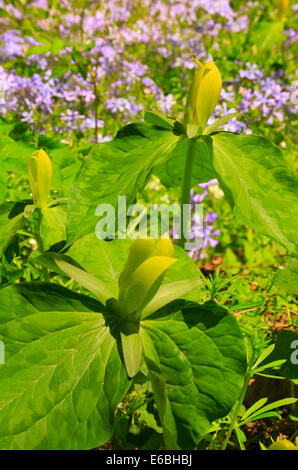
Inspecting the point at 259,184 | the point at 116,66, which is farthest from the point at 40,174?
the point at 116,66

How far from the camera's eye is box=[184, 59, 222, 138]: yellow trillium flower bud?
2.58ft

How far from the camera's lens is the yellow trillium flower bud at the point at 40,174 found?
876 millimetres

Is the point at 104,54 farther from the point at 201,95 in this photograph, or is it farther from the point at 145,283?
the point at 145,283

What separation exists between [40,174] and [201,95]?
329 mm

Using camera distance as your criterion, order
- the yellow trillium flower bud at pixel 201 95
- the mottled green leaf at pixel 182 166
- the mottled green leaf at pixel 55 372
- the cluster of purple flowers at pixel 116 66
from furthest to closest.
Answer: the cluster of purple flowers at pixel 116 66
the mottled green leaf at pixel 182 166
the yellow trillium flower bud at pixel 201 95
the mottled green leaf at pixel 55 372

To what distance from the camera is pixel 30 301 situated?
0.75 metres

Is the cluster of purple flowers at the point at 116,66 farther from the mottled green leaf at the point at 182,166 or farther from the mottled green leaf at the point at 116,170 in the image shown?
the mottled green leaf at the point at 116,170

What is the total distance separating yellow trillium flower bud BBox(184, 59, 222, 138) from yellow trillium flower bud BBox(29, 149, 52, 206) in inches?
10.6

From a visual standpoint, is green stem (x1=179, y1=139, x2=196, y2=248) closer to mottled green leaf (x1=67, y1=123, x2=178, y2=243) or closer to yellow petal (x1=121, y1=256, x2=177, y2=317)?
mottled green leaf (x1=67, y1=123, x2=178, y2=243)

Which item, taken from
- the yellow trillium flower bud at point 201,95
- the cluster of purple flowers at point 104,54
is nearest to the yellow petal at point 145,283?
the yellow trillium flower bud at point 201,95

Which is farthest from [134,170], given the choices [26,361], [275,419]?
[275,419]

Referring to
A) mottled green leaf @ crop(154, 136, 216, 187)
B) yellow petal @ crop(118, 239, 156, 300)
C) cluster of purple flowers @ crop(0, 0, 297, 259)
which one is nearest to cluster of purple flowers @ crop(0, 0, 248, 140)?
cluster of purple flowers @ crop(0, 0, 297, 259)

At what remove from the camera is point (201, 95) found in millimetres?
802

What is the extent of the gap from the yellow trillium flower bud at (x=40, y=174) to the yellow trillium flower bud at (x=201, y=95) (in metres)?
0.27
